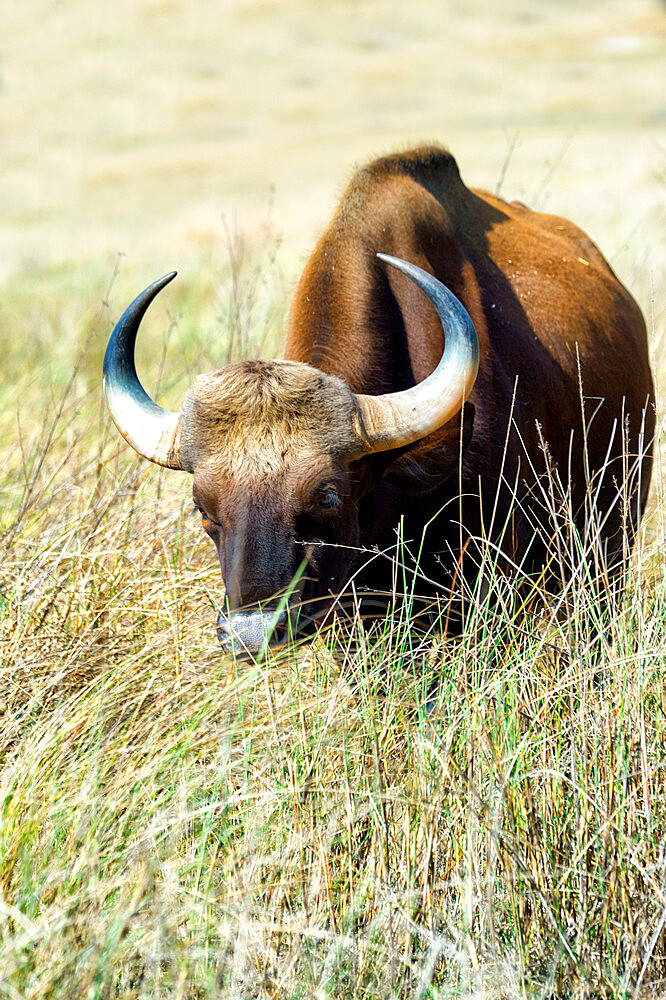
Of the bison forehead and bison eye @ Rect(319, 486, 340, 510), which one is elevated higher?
the bison forehead

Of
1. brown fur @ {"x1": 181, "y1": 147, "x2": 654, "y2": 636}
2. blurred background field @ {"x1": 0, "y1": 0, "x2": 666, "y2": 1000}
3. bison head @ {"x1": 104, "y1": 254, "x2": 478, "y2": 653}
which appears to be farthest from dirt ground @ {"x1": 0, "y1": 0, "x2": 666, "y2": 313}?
blurred background field @ {"x1": 0, "y1": 0, "x2": 666, "y2": 1000}

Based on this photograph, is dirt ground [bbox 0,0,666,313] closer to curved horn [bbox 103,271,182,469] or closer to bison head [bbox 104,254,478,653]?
bison head [bbox 104,254,478,653]

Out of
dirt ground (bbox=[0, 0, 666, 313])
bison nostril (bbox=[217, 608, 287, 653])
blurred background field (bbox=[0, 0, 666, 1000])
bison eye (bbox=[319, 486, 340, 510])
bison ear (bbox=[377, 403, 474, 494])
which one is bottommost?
Answer: dirt ground (bbox=[0, 0, 666, 313])

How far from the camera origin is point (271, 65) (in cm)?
8588

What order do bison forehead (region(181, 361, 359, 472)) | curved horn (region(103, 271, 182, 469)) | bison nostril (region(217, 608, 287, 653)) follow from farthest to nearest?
curved horn (region(103, 271, 182, 469)) → bison forehead (region(181, 361, 359, 472)) → bison nostril (region(217, 608, 287, 653))

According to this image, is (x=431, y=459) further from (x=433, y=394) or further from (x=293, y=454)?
(x=293, y=454)

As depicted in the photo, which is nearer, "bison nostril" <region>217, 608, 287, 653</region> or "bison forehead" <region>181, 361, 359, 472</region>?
"bison nostril" <region>217, 608, 287, 653</region>

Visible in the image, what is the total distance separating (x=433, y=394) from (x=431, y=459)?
1.32 ft

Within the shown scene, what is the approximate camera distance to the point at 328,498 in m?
3.51

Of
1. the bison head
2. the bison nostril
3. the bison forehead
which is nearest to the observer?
the bison nostril

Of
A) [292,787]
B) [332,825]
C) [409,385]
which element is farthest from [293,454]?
[332,825]

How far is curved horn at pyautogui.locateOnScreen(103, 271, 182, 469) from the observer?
379 centimetres

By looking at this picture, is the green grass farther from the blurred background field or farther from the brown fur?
the brown fur

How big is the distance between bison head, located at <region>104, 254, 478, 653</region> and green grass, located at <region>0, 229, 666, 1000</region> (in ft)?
0.94
